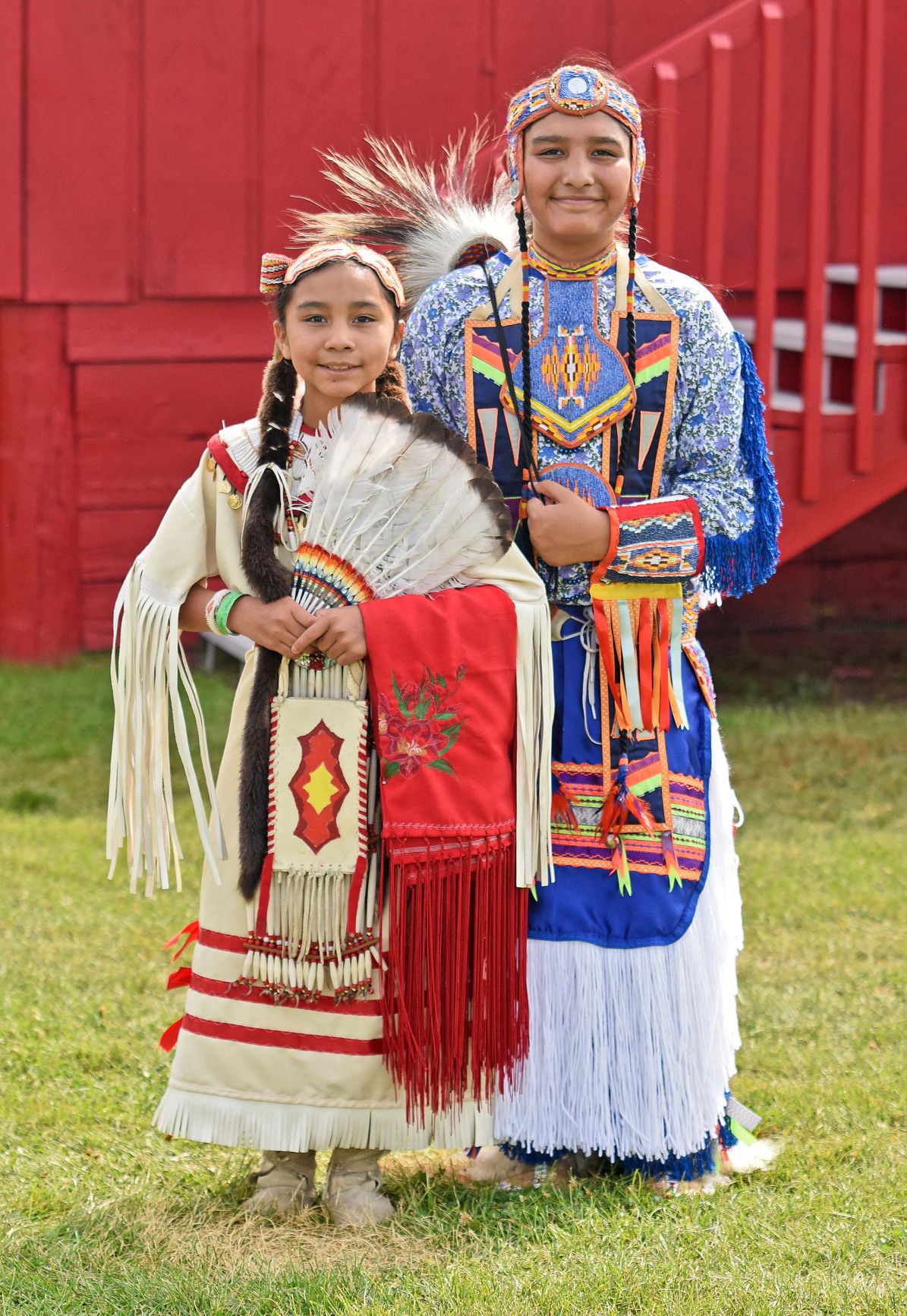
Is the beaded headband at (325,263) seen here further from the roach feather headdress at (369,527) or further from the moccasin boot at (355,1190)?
the moccasin boot at (355,1190)

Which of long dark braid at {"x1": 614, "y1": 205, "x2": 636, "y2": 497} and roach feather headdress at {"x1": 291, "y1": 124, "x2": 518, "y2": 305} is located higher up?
roach feather headdress at {"x1": 291, "y1": 124, "x2": 518, "y2": 305}

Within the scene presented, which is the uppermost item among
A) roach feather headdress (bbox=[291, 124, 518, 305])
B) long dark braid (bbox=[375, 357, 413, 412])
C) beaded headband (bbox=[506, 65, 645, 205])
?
beaded headband (bbox=[506, 65, 645, 205])

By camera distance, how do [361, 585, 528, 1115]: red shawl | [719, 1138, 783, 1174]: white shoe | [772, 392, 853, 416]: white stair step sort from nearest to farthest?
[361, 585, 528, 1115]: red shawl < [719, 1138, 783, 1174]: white shoe < [772, 392, 853, 416]: white stair step

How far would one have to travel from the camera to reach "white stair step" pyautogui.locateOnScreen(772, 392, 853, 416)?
20.0 ft

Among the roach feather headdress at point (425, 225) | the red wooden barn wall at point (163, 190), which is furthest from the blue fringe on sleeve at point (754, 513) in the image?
the red wooden barn wall at point (163, 190)

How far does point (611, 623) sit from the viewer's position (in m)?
2.83

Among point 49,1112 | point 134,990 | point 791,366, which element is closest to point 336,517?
point 49,1112

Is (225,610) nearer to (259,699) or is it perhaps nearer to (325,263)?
(259,699)

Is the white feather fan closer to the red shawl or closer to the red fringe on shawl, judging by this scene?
the red shawl

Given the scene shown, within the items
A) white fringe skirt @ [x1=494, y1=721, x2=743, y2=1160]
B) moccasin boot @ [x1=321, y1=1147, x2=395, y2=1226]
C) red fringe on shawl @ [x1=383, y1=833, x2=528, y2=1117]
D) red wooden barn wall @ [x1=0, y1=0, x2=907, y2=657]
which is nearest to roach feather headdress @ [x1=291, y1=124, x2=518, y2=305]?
red fringe on shawl @ [x1=383, y1=833, x2=528, y2=1117]

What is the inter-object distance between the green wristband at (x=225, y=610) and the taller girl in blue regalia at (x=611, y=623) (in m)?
0.50

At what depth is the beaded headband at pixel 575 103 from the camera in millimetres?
2738

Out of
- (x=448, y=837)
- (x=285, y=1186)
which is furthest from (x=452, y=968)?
(x=285, y=1186)

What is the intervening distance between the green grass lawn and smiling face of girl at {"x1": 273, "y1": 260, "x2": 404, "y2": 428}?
54.2 inches
